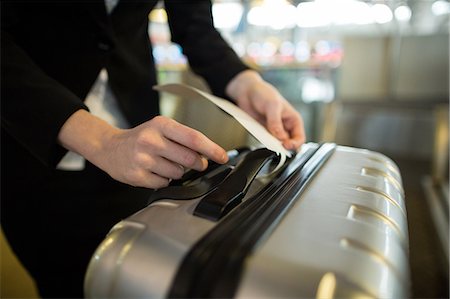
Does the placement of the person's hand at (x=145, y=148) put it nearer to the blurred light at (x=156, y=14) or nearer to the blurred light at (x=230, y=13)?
the blurred light at (x=156, y=14)

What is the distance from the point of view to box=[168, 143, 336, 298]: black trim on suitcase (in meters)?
0.22

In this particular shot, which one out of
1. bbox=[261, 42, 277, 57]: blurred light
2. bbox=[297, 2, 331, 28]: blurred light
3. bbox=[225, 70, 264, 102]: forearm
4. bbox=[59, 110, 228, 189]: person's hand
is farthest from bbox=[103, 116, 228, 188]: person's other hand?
bbox=[261, 42, 277, 57]: blurred light

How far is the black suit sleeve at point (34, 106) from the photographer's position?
365mm

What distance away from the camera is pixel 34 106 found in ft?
1.22

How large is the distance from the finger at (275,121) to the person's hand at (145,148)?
0.20 metres

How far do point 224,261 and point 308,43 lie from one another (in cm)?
679

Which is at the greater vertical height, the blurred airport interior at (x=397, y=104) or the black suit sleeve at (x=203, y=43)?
the black suit sleeve at (x=203, y=43)

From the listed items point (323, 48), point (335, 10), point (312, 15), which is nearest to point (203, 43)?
point (335, 10)

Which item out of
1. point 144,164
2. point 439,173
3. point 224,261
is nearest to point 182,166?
point 144,164

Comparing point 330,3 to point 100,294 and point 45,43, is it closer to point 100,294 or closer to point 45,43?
point 45,43

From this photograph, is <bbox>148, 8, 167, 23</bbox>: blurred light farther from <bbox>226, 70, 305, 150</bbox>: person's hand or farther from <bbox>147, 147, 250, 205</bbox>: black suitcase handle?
<bbox>147, 147, 250, 205</bbox>: black suitcase handle

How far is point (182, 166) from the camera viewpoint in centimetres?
35

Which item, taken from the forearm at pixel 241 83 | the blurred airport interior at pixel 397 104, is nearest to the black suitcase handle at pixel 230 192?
the forearm at pixel 241 83

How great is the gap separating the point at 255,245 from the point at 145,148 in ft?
0.48
